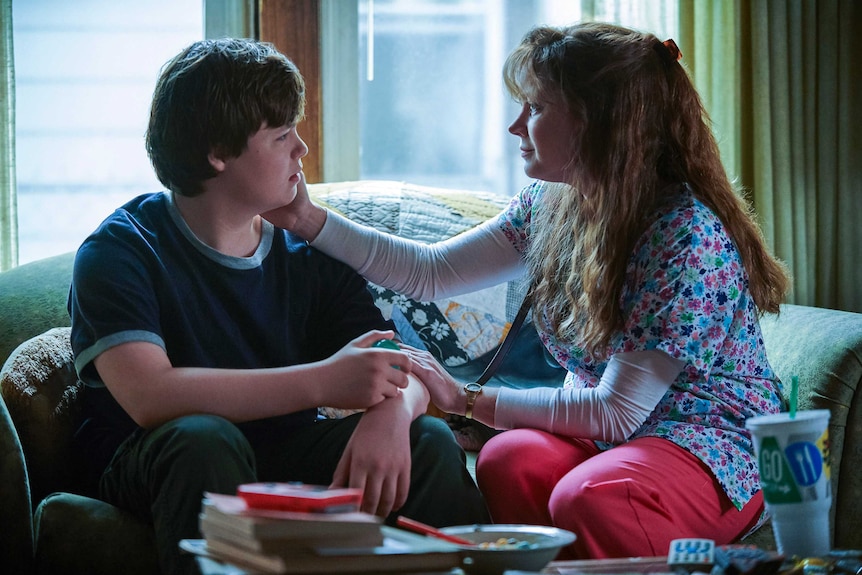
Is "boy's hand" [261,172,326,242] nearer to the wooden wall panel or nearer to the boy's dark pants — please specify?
the boy's dark pants

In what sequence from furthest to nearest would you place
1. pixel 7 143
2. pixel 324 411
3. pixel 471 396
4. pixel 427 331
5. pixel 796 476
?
1. pixel 7 143
2. pixel 427 331
3. pixel 324 411
4. pixel 471 396
5. pixel 796 476

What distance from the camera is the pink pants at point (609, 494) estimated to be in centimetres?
131

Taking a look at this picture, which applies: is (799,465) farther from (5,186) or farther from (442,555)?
(5,186)

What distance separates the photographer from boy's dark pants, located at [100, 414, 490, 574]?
1151 millimetres

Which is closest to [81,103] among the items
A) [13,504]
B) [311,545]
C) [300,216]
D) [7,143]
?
[7,143]

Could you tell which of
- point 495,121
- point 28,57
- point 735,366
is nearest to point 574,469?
point 735,366

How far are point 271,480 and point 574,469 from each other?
0.45 metres

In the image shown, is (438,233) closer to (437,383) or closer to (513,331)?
(513,331)

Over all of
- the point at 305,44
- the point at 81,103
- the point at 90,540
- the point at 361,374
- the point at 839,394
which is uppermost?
the point at 305,44

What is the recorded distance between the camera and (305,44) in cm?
286

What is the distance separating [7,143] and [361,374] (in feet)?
6.09

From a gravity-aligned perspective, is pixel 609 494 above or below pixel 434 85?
below

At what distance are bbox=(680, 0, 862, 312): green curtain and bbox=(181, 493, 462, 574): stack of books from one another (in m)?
2.41

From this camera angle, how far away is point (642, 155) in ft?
4.94
